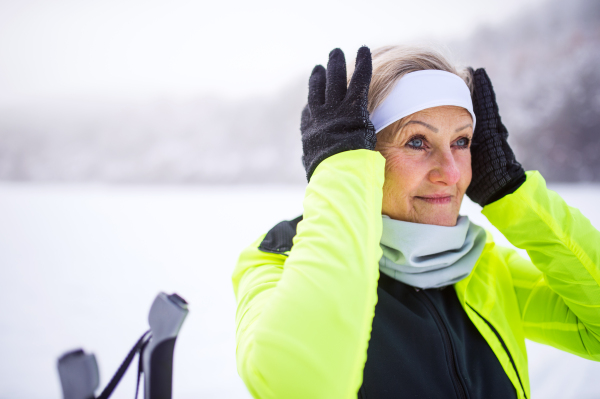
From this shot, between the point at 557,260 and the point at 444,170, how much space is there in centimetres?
38

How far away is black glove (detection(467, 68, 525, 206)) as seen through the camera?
0.79 m

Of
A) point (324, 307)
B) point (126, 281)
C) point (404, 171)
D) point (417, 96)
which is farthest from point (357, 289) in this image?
Answer: point (126, 281)

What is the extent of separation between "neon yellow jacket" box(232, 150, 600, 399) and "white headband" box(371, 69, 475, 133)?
20cm

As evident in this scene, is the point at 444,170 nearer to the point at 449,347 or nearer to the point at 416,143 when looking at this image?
the point at 416,143

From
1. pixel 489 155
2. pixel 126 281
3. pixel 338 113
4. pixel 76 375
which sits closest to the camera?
pixel 76 375

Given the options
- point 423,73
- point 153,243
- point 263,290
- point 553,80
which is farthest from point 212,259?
point 553,80

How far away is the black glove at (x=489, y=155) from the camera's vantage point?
79 cm

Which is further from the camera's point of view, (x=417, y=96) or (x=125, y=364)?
(x=417, y=96)

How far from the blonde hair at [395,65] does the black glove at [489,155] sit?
4.4 inches

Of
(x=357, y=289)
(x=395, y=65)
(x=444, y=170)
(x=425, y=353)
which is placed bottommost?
(x=425, y=353)

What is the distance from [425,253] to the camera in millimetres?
706

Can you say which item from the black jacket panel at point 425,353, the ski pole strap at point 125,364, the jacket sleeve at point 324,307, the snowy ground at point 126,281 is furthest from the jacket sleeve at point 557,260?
the ski pole strap at point 125,364

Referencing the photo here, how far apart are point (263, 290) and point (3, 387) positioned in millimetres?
1489

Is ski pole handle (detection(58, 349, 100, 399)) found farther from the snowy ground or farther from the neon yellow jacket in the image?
the snowy ground
